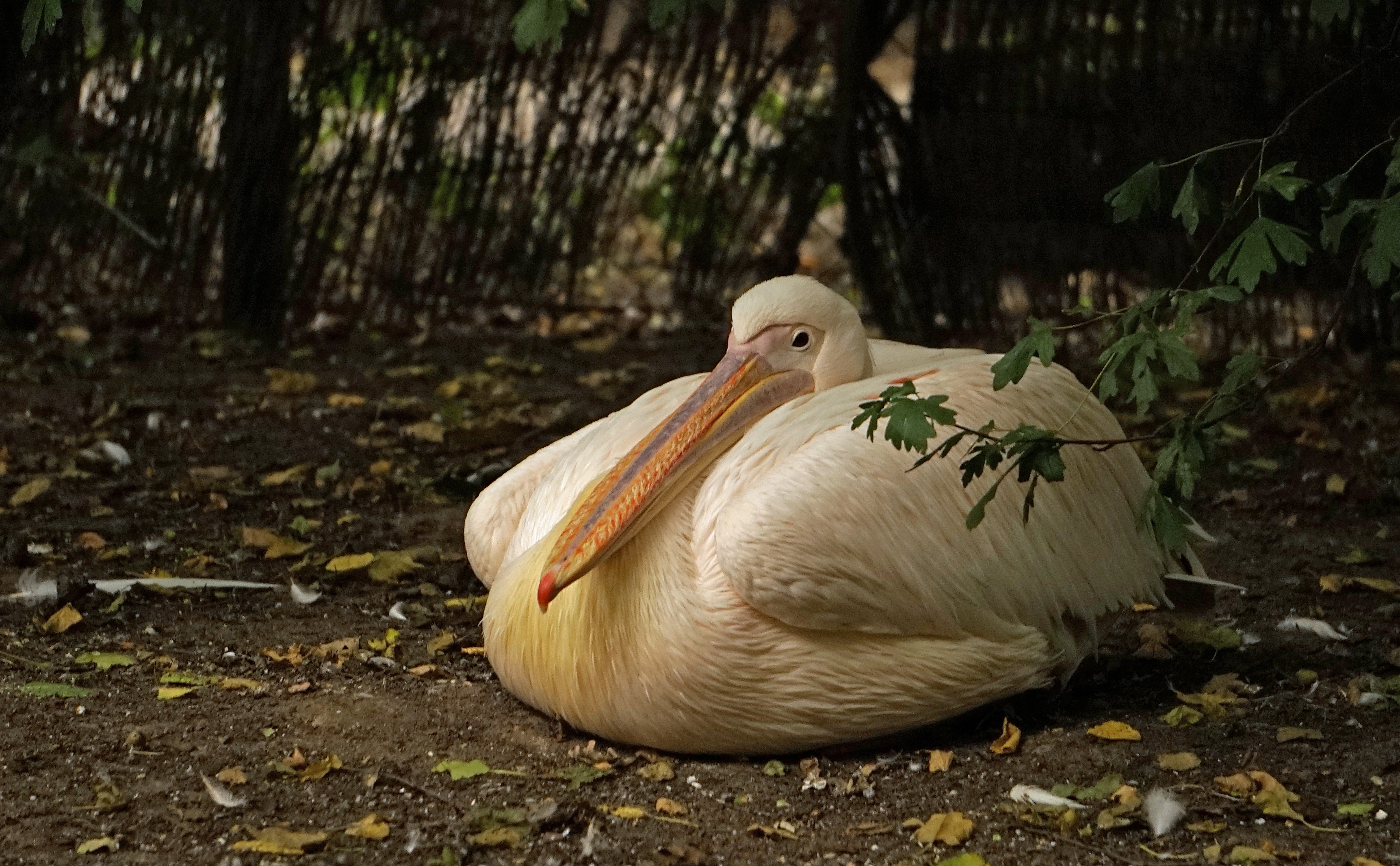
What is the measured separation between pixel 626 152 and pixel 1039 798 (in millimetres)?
4616

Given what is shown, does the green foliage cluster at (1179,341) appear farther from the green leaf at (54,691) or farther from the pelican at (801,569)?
the green leaf at (54,691)

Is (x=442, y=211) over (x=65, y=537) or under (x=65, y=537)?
over

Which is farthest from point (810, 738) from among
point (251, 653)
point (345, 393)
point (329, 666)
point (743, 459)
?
point (345, 393)

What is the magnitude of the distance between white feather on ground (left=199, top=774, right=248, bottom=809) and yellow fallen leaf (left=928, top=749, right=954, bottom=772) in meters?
1.28

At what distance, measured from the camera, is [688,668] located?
280cm

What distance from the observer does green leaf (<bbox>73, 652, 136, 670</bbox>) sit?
10.9ft

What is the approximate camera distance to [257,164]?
21.4 ft

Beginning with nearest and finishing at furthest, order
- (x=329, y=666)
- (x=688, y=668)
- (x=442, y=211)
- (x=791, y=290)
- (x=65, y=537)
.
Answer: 1. (x=688, y=668)
2. (x=791, y=290)
3. (x=329, y=666)
4. (x=65, y=537)
5. (x=442, y=211)

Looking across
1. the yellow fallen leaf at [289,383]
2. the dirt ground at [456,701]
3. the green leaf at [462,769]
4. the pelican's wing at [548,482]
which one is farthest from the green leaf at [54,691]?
the yellow fallen leaf at [289,383]

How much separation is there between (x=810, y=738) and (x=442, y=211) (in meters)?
4.48

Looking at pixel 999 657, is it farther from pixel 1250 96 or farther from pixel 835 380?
pixel 1250 96

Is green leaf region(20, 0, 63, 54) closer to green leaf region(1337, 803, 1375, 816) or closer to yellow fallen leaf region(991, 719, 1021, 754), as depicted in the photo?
yellow fallen leaf region(991, 719, 1021, 754)

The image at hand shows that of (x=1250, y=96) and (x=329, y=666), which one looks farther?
(x=1250, y=96)

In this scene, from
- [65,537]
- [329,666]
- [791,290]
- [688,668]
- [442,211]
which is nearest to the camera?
[688,668]
